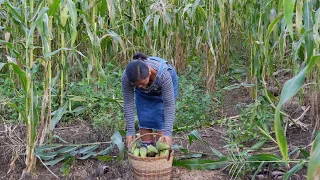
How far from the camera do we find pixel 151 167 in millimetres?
2789

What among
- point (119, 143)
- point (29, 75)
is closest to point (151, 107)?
point (119, 143)

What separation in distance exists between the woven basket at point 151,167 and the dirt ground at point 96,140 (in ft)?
0.91

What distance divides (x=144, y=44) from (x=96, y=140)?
204cm

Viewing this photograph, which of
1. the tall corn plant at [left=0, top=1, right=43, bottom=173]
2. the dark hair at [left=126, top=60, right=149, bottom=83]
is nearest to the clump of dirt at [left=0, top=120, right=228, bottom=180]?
the tall corn plant at [left=0, top=1, right=43, bottom=173]

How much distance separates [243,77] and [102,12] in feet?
8.08

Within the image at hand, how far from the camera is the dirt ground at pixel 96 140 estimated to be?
10.3 feet

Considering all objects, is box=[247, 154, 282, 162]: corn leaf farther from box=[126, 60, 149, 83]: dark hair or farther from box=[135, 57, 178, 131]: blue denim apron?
box=[126, 60, 149, 83]: dark hair

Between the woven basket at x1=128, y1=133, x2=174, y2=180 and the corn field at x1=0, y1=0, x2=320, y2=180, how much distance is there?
26.7 inches

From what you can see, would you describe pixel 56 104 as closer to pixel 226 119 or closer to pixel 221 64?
pixel 226 119

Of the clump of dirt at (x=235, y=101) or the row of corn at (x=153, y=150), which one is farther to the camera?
the clump of dirt at (x=235, y=101)

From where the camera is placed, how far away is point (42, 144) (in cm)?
330

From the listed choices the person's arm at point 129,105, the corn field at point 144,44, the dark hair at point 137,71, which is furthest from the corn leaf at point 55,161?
the dark hair at point 137,71

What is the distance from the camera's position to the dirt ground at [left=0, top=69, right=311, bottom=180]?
3141 mm

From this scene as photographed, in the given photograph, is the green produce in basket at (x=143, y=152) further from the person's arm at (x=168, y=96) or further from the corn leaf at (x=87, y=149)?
the corn leaf at (x=87, y=149)
